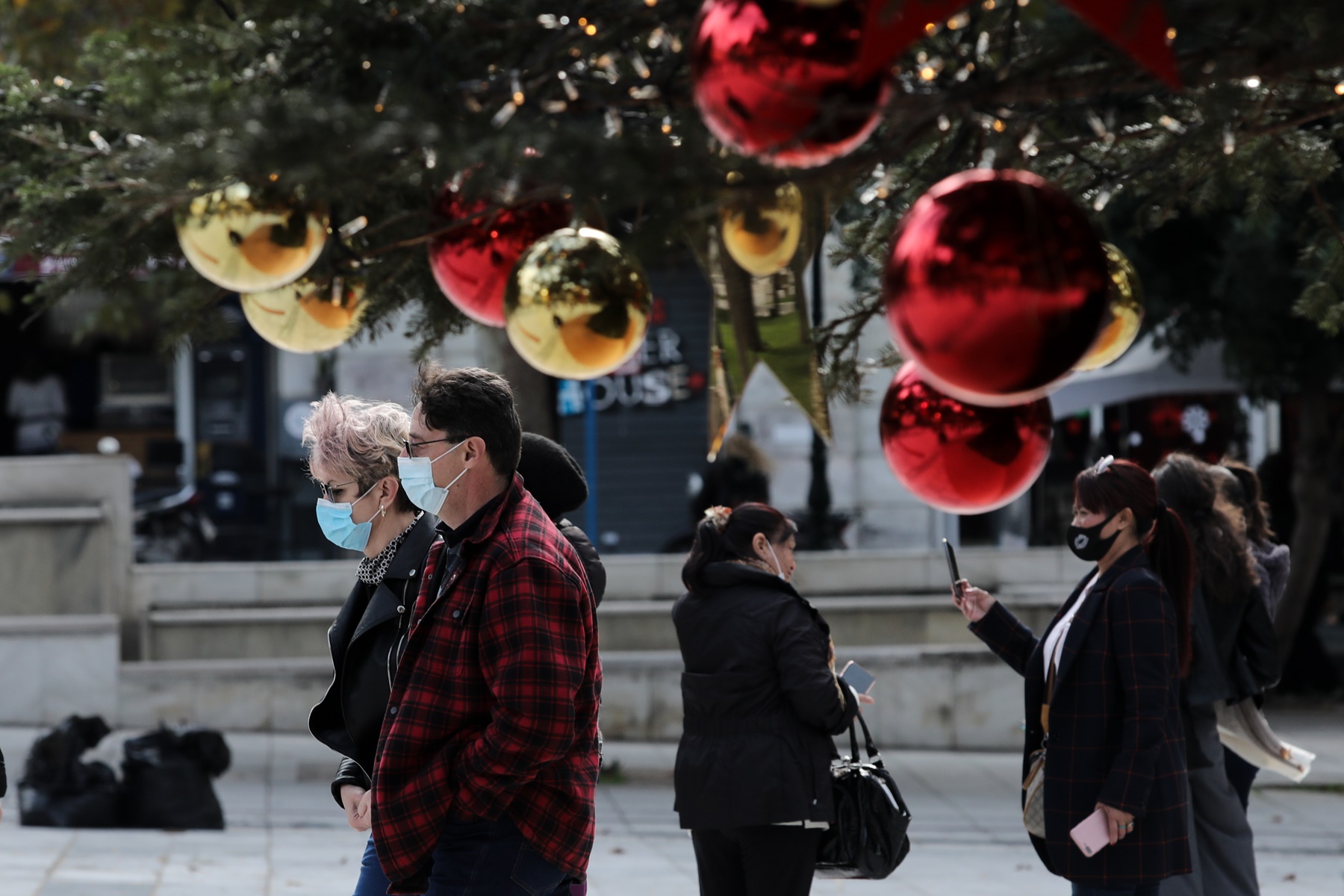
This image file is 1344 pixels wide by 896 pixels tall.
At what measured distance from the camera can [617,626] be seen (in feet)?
35.7

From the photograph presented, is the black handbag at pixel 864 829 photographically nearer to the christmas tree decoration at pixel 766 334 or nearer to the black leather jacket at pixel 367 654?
the black leather jacket at pixel 367 654

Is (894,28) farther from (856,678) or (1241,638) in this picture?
(1241,638)

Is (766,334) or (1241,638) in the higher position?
(766,334)

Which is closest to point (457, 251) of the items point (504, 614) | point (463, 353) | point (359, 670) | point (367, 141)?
point (504, 614)

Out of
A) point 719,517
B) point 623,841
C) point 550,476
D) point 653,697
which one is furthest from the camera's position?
point 653,697

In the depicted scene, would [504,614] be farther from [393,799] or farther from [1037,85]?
[1037,85]

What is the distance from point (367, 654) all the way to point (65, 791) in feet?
16.0

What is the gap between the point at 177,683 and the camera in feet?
33.7

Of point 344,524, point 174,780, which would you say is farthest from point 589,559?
point 174,780

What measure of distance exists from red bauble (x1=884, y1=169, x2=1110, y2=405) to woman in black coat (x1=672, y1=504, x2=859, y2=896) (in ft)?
9.17

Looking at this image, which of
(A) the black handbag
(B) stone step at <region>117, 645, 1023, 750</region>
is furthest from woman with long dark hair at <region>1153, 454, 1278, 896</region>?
(B) stone step at <region>117, 645, 1023, 750</region>

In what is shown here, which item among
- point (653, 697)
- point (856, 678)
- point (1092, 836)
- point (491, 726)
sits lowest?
point (653, 697)

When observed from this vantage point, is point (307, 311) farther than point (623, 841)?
No

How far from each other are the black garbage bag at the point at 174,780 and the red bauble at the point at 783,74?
6.64m
